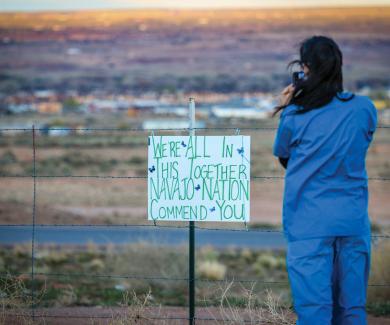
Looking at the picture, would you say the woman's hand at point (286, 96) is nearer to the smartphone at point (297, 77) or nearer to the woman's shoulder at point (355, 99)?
the smartphone at point (297, 77)

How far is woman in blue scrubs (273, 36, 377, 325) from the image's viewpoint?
14.5ft

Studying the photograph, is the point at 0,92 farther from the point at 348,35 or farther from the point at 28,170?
the point at 28,170

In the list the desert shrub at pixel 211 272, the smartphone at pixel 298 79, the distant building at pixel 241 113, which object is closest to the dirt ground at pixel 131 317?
the smartphone at pixel 298 79

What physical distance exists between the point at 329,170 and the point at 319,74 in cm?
55

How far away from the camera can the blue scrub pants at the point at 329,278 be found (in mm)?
4395

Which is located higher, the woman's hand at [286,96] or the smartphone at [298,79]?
the smartphone at [298,79]

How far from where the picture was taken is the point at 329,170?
174 inches

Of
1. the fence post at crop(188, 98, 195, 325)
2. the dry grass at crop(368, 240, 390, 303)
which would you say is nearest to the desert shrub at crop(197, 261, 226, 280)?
the dry grass at crop(368, 240, 390, 303)

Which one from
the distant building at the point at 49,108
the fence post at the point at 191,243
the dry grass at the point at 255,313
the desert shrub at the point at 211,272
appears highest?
the distant building at the point at 49,108

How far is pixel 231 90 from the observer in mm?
107188

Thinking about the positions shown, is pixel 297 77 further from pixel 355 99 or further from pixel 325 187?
pixel 325 187

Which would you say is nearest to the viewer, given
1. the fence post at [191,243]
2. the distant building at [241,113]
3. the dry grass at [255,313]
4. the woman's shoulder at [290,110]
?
the woman's shoulder at [290,110]

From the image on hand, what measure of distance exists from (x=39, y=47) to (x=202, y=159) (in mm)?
114467

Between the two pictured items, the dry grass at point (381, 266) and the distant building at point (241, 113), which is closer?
the dry grass at point (381, 266)
